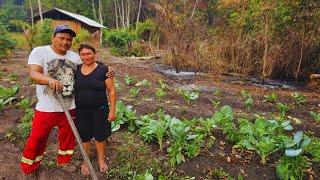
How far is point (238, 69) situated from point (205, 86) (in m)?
3.91

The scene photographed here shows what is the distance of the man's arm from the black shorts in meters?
0.51

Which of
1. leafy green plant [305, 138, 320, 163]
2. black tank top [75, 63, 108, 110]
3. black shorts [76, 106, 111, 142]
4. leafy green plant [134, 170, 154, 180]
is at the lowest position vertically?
leafy green plant [134, 170, 154, 180]

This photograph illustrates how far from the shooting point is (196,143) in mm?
4570

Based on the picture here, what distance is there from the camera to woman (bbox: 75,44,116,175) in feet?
12.3

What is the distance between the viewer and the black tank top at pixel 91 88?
375cm

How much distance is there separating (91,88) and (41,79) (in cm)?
53

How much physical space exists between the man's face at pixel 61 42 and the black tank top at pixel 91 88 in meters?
0.30

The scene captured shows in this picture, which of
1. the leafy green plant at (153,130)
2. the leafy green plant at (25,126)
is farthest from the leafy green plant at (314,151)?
the leafy green plant at (25,126)

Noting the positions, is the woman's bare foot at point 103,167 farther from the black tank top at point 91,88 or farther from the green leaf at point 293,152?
the green leaf at point 293,152

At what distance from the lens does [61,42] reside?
370cm

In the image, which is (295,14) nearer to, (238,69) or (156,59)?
(238,69)

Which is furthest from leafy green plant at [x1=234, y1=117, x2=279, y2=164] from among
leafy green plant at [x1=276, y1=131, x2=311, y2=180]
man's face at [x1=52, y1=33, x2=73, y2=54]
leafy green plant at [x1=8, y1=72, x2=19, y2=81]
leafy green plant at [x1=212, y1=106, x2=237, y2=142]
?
leafy green plant at [x1=8, y1=72, x2=19, y2=81]

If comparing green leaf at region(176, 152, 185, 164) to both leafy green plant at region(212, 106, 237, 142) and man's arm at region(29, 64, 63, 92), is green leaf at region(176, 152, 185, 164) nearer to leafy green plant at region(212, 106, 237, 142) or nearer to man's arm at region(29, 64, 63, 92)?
leafy green plant at region(212, 106, 237, 142)

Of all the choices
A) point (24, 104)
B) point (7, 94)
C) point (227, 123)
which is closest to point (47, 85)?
point (227, 123)
